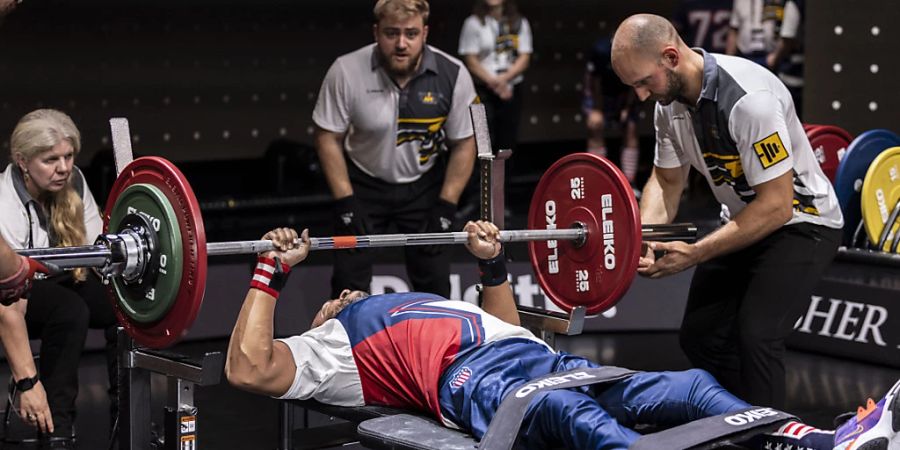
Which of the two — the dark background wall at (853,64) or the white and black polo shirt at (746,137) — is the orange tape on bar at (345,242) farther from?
the dark background wall at (853,64)

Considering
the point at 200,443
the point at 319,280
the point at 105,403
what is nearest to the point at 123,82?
the point at 319,280

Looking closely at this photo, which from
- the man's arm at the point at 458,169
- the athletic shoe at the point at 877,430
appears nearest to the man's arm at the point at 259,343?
the athletic shoe at the point at 877,430

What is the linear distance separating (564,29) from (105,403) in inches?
225

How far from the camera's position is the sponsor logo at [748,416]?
3.30m

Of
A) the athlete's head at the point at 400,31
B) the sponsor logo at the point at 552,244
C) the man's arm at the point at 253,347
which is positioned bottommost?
the man's arm at the point at 253,347

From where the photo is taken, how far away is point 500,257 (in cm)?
422

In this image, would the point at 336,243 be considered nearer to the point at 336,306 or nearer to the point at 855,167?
the point at 336,306

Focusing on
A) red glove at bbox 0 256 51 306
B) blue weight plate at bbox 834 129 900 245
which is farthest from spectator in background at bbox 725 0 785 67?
red glove at bbox 0 256 51 306

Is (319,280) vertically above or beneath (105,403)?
above

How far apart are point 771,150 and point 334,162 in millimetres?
1955

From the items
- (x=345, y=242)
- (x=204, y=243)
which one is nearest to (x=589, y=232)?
(x=345, y=242)

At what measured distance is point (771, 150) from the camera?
3799mm

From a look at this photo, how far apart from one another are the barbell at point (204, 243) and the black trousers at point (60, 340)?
0.93 m

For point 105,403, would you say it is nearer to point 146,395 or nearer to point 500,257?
point 146,395
